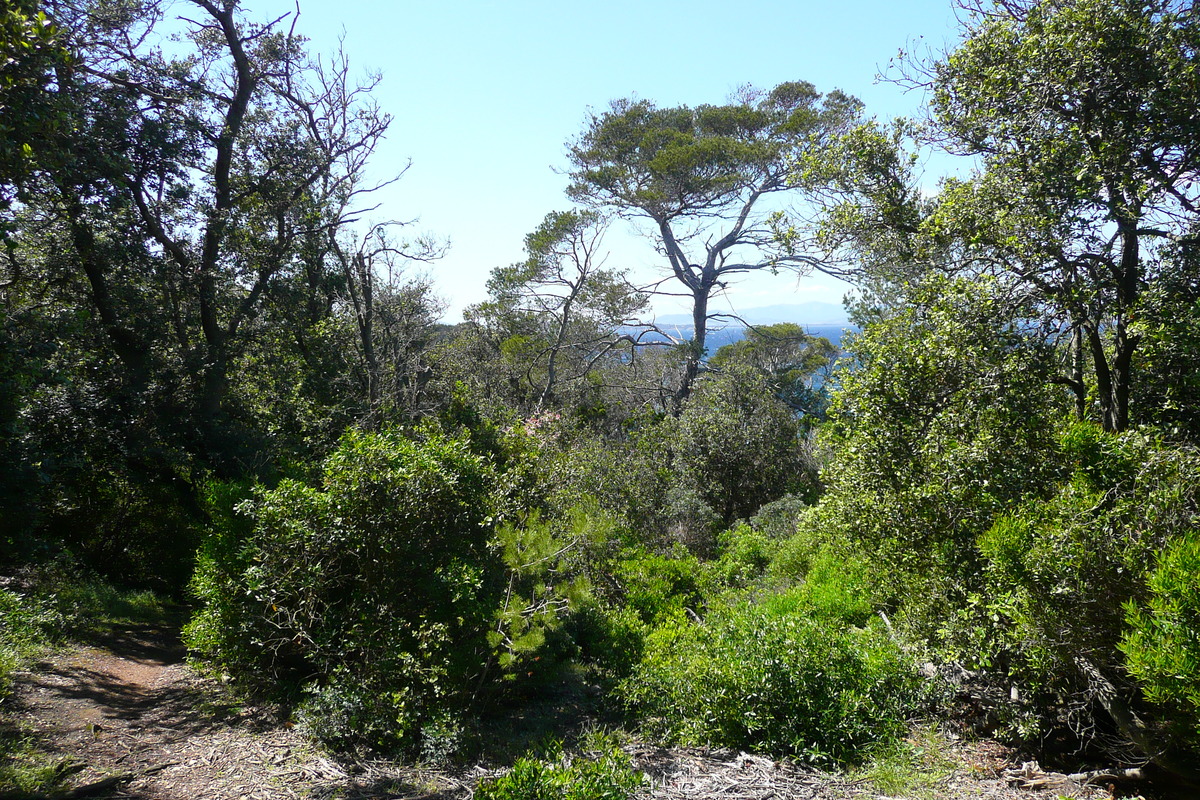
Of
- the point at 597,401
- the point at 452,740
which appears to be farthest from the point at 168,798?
the point at 597,401

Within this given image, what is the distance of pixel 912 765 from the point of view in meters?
4.20

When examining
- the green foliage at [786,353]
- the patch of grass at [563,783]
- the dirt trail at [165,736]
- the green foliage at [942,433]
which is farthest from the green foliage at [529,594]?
the green foliage at [786,353]

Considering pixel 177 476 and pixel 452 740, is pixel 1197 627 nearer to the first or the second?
pixel 452 740

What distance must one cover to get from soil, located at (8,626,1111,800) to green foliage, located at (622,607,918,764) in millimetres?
198

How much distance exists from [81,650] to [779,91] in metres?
19.1

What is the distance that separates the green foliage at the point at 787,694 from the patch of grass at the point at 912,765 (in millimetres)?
123

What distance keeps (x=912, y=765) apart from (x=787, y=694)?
83cm

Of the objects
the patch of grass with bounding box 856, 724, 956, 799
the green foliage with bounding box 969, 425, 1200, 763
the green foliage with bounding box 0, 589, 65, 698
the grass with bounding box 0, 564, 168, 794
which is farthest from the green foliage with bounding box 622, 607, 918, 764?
the green foliage with bounding box 0, 589, 65, 698

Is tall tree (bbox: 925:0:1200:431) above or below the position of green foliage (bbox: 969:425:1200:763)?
above

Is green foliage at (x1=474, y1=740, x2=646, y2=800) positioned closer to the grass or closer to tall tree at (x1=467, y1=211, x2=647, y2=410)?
the grass

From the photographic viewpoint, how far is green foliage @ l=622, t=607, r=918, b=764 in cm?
450

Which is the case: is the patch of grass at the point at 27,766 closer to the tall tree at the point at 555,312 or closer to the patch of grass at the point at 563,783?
the patch of grass at the point at 563,783

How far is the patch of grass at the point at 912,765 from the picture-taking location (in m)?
3.93

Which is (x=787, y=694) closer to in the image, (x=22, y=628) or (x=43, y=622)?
(x=22, y=628)
